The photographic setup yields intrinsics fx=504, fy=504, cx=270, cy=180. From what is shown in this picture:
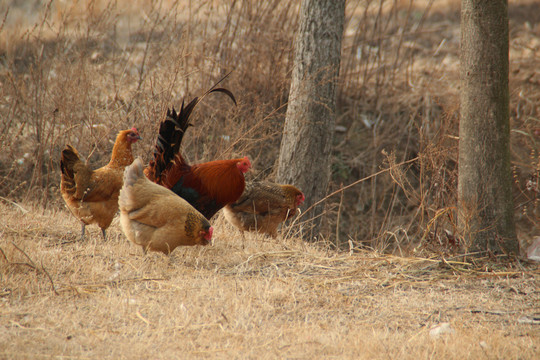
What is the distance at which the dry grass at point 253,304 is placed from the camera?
9.78ft

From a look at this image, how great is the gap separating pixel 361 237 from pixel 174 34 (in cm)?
494

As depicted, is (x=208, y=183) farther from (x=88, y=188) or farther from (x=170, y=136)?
(x=88, y=188)

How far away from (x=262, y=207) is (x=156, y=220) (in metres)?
1.67

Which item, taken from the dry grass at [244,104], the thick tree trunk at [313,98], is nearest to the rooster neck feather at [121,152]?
the dry grass at [244,104]

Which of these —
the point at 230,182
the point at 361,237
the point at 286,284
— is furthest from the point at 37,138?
the point at 361,237

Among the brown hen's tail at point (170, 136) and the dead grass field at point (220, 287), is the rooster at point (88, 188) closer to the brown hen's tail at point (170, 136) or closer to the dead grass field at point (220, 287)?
the dead grass field at point (220, 287)

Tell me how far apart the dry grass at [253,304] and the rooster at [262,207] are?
756mm

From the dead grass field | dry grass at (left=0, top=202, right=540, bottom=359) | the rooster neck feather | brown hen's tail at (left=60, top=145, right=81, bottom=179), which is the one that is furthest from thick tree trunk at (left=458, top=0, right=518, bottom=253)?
brown hen's tail at (left=60, top=145, right=81, bottom=179)

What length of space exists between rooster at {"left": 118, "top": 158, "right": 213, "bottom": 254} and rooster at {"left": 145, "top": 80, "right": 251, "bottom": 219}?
96 cm

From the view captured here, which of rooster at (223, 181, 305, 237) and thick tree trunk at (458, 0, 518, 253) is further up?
thick tree trunk at (458, 0, 518, 253)

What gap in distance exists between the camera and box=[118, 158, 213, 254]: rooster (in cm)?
435

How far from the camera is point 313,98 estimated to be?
6672mm

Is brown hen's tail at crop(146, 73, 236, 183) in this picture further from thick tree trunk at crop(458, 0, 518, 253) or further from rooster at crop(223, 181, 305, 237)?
thick tree trunk at crop(458, 0, 518, 253)

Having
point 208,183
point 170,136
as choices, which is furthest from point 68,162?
point 208,183
